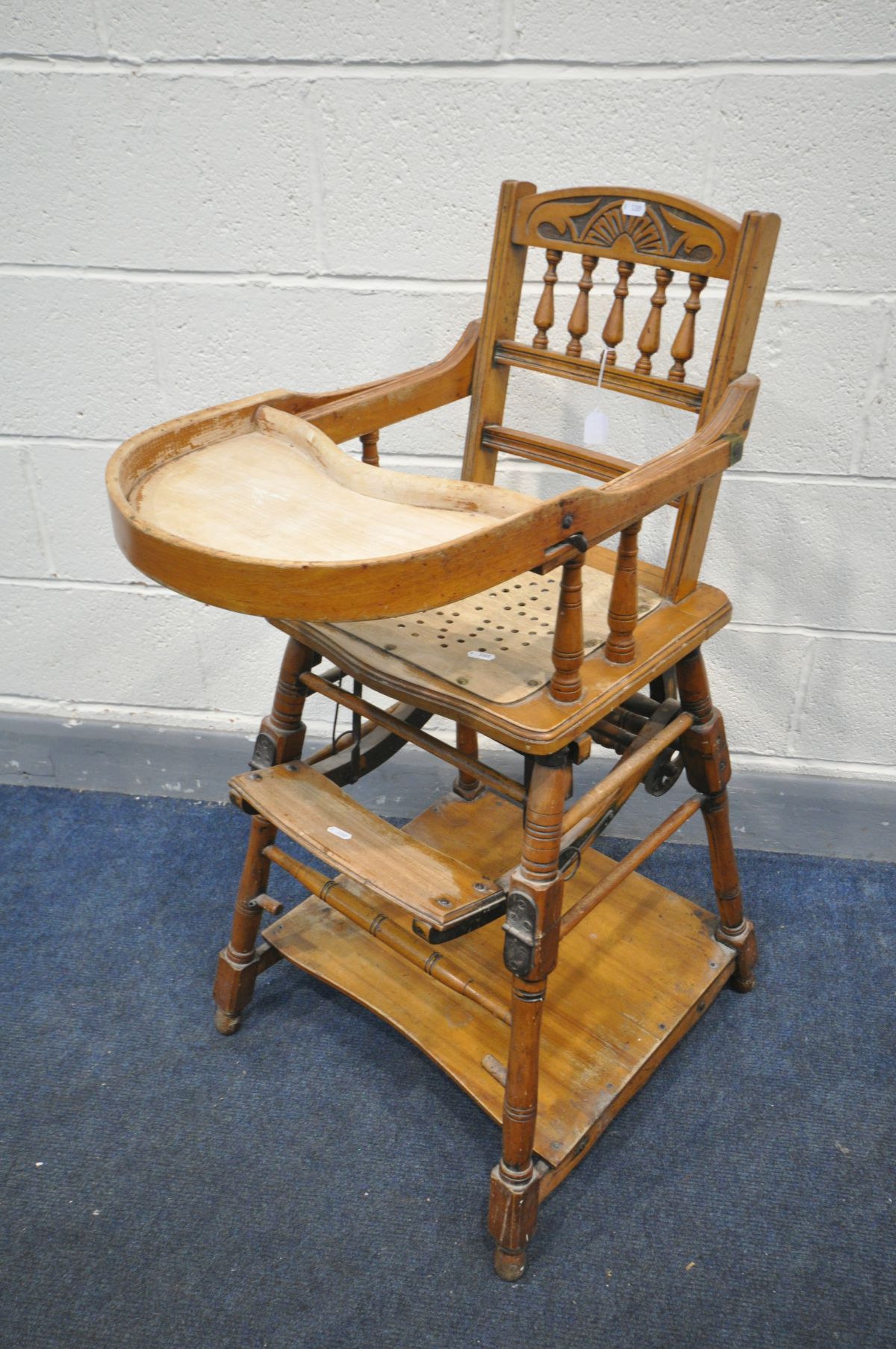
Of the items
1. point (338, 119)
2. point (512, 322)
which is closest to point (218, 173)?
point (338, 119)

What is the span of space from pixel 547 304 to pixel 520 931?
0.71 meters

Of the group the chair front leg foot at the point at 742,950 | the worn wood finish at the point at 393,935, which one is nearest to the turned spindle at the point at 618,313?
the worn wood finish at the point at 393,935

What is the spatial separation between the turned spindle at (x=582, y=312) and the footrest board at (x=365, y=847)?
0.60 metres

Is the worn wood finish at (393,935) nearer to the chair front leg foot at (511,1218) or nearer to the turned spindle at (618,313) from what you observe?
the chair front leg foot at (511,1218)

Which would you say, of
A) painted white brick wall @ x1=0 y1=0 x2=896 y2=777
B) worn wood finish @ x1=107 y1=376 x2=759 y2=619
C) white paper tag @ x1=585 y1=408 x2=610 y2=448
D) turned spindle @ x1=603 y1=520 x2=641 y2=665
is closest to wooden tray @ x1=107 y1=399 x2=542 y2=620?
worn wood finish @ x1=107 y1=376 x2=759 y2=619

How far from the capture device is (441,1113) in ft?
4.28

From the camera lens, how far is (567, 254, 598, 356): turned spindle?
1.12m

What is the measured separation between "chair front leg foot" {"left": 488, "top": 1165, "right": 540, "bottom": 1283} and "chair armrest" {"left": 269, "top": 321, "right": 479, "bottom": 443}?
0.86 meters

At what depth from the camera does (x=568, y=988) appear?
1345 mm

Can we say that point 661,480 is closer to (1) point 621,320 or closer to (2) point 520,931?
(1) point 621,320

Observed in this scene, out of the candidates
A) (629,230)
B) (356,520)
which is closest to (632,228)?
(629,230)

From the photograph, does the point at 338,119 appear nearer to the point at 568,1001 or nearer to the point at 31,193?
the point at 31,193

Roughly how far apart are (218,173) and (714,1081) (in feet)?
4.60

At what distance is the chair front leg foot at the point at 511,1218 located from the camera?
1.09 metres
